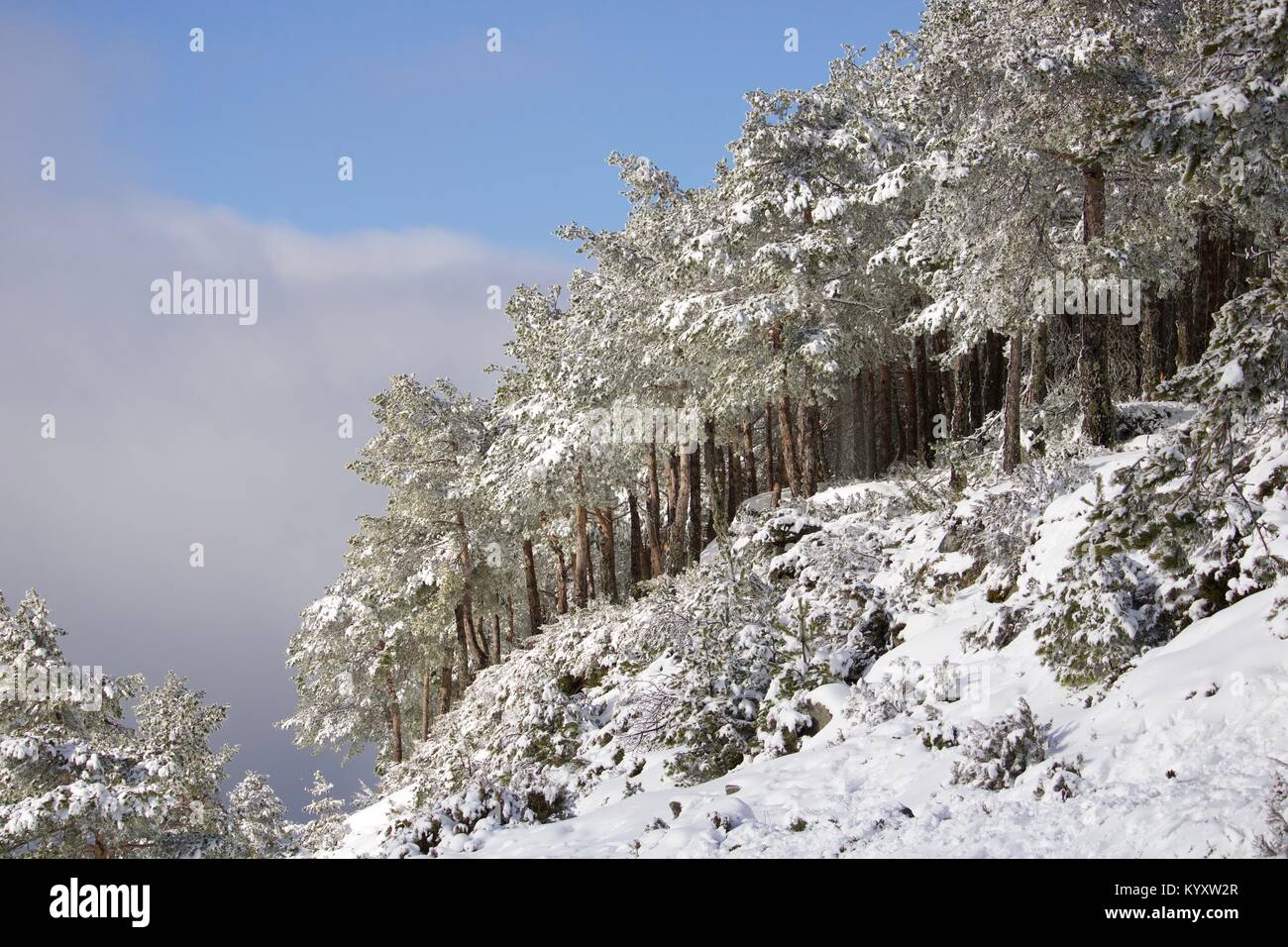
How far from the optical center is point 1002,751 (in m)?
8.79

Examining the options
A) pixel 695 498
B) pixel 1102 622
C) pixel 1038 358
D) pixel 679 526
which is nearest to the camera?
pixel 1102 622

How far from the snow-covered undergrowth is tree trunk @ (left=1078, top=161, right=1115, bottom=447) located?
1.90 feet

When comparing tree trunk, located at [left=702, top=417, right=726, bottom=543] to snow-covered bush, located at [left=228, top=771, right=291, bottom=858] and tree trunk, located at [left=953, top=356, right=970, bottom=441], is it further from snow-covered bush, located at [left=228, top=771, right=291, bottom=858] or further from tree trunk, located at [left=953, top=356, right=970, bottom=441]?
snow-covered bush, located at [left=228, top=771, right=291, bottom=858]

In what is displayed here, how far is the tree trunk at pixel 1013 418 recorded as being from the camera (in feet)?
62.8

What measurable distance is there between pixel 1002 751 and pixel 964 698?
2.22m

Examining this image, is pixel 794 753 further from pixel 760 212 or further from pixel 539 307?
pixel 539 307

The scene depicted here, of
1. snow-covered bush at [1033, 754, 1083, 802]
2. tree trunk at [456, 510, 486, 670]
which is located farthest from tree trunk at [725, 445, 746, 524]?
snow-covered bush at [1033, 754, 1083, 802]

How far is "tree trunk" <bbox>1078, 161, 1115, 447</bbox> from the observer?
17.6 metres

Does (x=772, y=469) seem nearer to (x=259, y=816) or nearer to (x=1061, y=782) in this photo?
(x=259, y=816)

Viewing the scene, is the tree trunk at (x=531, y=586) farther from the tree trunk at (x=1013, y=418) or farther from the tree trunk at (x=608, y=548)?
the tree trunk at (x=1013, y=418)

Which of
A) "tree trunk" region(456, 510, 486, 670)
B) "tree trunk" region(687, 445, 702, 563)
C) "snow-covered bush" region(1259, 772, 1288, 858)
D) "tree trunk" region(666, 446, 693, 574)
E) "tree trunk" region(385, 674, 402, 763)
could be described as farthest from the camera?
"tree trunk" region(385, 674, 402, 763)

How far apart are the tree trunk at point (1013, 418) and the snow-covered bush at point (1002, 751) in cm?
1037

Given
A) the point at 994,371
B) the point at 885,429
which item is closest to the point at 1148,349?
the point at 994,371
